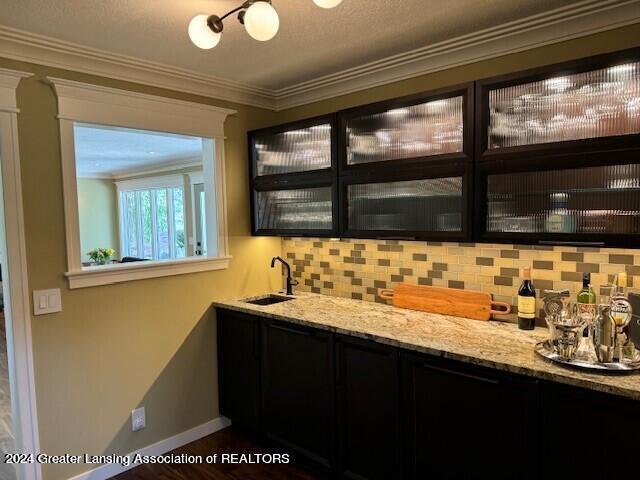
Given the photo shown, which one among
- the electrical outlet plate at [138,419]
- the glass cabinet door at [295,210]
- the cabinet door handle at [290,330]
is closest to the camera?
the cabinet door handle at [290,330]

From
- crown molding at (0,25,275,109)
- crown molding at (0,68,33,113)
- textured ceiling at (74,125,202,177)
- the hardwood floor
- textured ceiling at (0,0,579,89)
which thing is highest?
textured ceiling at (74,125,202,177)

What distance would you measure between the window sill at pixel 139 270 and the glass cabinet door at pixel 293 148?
736 mm

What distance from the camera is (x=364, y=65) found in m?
2.83

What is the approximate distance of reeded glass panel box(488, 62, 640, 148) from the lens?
1787mm

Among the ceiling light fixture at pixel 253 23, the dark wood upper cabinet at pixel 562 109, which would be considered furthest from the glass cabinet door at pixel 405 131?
the ceiling light fixture at pixel 253 23

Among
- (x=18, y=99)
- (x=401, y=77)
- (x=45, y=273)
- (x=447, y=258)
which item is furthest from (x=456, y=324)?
(x=18, y=99)

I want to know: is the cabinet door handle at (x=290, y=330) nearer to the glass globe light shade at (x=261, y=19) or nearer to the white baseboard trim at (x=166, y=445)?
the white baseboard trim at (x=166, y=445)

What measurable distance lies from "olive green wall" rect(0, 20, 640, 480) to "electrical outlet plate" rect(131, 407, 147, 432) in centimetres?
3

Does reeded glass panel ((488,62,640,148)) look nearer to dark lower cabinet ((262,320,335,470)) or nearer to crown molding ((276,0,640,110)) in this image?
crown molding ((276,0,640,110))

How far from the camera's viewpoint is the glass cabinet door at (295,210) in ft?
9.47

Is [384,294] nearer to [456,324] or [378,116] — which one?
[456,324]

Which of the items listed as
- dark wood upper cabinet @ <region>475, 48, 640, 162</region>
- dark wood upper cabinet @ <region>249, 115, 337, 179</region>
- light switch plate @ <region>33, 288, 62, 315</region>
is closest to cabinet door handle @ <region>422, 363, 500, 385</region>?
dark wood upper cabinet @ <region>475, 48, 640, 162</region>

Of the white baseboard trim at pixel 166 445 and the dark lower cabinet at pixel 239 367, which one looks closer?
the white baseboard trim at pixel 166 445

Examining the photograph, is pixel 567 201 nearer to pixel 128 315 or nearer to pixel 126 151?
pixel 128 315
